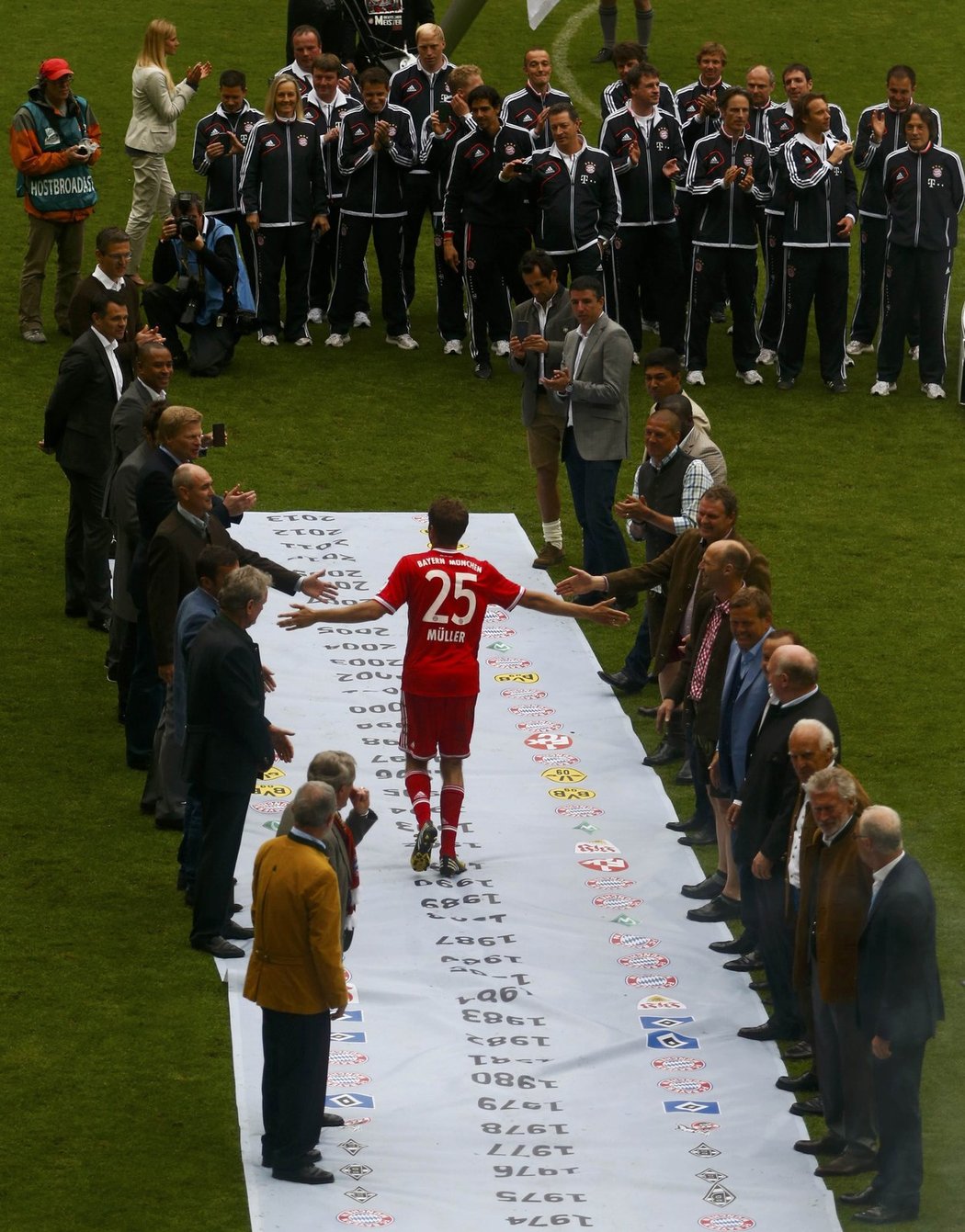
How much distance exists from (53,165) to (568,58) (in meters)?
9.09

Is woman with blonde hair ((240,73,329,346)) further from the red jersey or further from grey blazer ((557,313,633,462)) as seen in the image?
the red jersey

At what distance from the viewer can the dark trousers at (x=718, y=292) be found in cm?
1555

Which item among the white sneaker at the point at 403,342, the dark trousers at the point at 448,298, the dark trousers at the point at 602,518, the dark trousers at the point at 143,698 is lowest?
the dark trousers at the point at 143,698

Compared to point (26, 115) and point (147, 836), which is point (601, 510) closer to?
point (147, 836)

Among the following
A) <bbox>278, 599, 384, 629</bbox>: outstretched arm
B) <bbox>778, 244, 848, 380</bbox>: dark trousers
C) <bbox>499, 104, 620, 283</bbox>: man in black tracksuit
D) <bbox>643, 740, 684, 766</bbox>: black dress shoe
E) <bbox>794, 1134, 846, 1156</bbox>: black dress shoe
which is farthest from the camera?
<bbox>778, 244, 848, 380</bbox>: dark trousers

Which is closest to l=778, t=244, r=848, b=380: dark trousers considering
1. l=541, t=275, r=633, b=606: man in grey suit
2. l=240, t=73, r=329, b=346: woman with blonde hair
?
l=240, t=73, r=329, b=346: woman with blonde hair

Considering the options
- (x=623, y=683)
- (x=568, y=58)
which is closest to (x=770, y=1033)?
(x=623, y=683)

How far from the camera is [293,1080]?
24.1 feet

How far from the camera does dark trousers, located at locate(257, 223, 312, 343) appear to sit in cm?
1569

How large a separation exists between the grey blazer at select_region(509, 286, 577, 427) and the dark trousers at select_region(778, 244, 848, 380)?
131 inches

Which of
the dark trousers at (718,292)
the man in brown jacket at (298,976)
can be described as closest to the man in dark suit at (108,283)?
the dark trousers at (718,292)

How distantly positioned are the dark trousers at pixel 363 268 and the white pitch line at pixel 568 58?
18.9 feet

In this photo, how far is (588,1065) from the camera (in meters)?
8.25

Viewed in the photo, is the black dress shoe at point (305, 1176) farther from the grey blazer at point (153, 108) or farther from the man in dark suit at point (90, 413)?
the grey blazer at point (153, 108)
